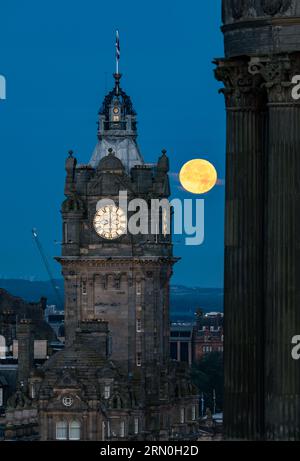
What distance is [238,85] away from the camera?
107ft

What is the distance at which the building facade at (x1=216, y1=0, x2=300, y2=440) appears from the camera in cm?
3194

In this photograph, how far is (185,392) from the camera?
17388cm

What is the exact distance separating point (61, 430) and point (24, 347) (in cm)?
2486

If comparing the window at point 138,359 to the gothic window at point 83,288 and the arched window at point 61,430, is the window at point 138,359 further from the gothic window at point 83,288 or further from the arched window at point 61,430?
the arched window at point 61,430

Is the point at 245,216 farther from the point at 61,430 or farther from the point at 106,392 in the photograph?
the point at 106,392

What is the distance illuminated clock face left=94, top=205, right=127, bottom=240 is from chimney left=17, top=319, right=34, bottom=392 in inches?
507

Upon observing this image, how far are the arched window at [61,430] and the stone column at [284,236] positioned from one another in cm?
10944

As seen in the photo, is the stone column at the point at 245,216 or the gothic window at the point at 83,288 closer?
the stone column at the point at 245,216

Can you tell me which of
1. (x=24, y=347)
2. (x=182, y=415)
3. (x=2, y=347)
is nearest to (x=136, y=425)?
(x=182, y=415)

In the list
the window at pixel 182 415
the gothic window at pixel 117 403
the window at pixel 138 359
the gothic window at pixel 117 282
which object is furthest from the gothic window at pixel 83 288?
the gothic window at pixel 117 403

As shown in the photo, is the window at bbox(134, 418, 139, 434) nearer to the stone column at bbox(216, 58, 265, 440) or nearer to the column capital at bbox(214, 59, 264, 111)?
the stone column at bbox(216, 58, 265, 440)

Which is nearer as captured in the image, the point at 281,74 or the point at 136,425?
the point at 281,74

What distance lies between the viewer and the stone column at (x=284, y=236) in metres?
31.9

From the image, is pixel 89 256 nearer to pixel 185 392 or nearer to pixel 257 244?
pixel 185 392
